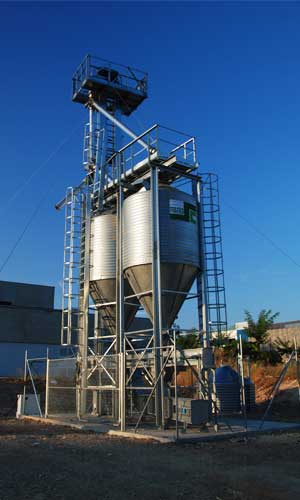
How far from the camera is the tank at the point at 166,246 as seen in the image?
18328 millimetres

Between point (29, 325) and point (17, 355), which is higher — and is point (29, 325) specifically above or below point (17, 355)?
above

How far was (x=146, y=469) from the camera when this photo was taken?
10.2 meters

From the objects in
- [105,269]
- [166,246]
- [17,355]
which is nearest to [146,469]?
[166,246]

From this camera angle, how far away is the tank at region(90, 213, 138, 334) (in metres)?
20.9

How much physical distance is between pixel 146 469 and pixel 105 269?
37.8ft

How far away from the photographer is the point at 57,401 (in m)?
21.3

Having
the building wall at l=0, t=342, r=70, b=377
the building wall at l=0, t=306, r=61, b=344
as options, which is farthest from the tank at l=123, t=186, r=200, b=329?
the building wall at l=0, t=306, r=61, b=344

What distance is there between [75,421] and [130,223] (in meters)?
7.75

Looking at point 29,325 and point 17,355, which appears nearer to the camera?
point 17,355

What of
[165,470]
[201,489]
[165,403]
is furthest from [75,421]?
[201,489]

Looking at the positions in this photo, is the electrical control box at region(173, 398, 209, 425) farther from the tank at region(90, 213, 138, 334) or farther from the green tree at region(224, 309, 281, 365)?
the green tree at region(224, 309, 281, 365)

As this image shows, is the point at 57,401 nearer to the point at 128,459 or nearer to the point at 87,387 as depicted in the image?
the point at 87,387

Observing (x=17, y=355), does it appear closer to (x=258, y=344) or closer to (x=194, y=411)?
(x=258, y=344)

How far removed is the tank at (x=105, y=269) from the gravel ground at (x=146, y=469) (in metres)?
6.68
